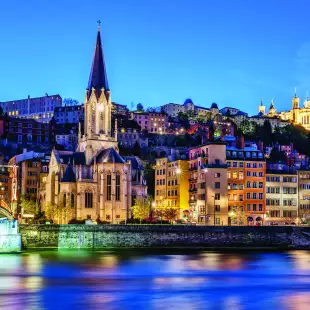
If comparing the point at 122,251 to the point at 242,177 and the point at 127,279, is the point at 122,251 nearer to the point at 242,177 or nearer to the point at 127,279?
the point at 127,279

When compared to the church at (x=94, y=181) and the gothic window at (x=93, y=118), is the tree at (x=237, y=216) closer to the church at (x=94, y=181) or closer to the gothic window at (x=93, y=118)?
the church at (x=94, y=181)

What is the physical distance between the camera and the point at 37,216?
116500mm

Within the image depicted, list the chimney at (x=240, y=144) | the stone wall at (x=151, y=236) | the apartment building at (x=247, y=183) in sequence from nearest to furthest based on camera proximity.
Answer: the stone wall at (x=151, y=236), the apartment building at (x=247, y=183), the chimney at (x=240, y=144)

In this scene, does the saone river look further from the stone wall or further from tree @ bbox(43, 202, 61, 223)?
tree @ bbox(43, 202, 61, 223)

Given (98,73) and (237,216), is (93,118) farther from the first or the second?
(237,216)

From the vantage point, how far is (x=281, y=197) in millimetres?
127375

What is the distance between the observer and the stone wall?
300 feet

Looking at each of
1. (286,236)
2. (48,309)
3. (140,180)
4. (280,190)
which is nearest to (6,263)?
(48,309)

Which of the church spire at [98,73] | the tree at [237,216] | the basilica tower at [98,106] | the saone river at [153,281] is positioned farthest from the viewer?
the church spire at [98,73]

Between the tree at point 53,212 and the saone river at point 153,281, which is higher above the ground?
the tree at point 53,212

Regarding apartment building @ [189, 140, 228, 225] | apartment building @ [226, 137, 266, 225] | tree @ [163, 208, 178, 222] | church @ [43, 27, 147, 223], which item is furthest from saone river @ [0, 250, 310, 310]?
apartment building @ [226, 137, 266, 225]

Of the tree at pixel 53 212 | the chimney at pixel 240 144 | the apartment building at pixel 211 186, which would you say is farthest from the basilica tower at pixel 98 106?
the chimney at pixel 240 144

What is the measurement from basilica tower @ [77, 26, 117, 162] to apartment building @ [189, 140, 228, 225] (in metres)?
19.5

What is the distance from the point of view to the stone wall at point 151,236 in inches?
3605
